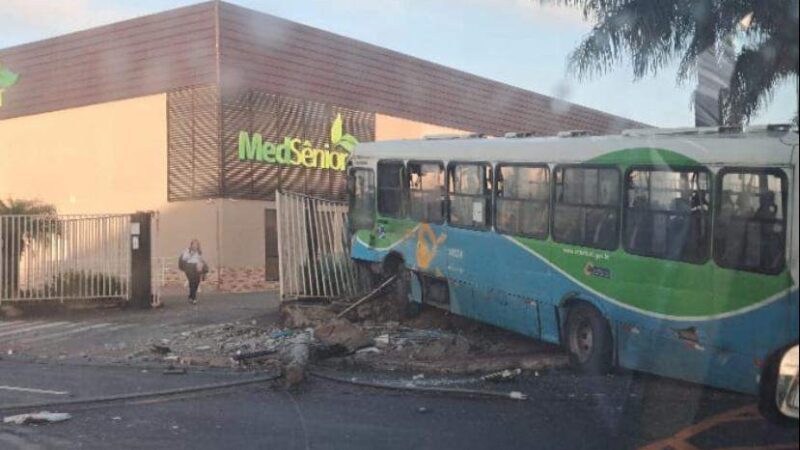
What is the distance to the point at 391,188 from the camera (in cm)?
1412

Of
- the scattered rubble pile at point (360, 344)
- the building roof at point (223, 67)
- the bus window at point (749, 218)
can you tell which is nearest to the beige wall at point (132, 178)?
the building roof at point (223, 67)

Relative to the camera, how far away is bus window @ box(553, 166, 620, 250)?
9648 millimetres

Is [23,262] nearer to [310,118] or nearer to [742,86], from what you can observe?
[310,118]

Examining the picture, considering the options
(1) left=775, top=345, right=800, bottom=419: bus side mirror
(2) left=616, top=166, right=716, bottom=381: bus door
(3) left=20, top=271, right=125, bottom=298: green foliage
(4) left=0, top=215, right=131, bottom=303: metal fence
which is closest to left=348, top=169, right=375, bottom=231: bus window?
(2) left=616, top=166, right=716, bottom=381: bus door

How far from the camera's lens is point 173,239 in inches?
1009

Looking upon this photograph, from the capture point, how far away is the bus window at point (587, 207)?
9648 millimetres

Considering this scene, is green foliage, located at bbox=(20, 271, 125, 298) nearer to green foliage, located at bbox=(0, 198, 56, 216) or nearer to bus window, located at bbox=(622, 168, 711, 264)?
green foliage, located at bbox=(0, 198, 56, 216)

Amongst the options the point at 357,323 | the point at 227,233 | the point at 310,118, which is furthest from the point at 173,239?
the point at 357,323

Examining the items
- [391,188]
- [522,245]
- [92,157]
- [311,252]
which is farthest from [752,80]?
[92,157]

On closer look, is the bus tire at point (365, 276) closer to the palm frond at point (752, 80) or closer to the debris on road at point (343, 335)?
the debris on road at point (343, 335)

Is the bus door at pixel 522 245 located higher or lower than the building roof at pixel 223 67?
lower

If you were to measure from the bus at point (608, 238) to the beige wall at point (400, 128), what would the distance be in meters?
9.57

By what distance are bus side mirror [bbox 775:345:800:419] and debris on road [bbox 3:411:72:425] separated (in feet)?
23.7

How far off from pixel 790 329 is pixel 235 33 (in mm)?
21860
